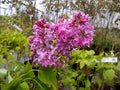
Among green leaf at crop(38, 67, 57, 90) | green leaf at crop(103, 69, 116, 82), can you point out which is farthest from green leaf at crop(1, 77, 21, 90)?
green leaf at crop(103, 69, 116, 82)

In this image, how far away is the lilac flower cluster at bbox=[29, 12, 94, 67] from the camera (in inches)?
53.3

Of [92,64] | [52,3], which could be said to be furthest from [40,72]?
[52,3]

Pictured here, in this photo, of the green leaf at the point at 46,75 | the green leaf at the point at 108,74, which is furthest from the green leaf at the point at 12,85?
the green leaf at the point at 108,74

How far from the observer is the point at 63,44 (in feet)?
4.49

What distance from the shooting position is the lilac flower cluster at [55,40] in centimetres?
135

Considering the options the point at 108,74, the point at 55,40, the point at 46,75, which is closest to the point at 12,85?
the point at 46,75

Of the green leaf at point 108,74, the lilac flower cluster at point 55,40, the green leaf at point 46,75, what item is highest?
the lilac flower cluster at point 55,40

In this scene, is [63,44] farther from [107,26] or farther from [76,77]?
[107,26]

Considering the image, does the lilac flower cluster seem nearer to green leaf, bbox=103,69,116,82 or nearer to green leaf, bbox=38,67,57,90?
green leaf, bbox=38,67,57,90

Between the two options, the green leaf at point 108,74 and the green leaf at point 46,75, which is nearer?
the green leaf at point 46,75

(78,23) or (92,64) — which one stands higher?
(78,23)

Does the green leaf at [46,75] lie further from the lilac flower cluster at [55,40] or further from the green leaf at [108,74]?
the green leaf at [108,74]

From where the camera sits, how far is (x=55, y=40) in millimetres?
1374

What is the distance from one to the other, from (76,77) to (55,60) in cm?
106
